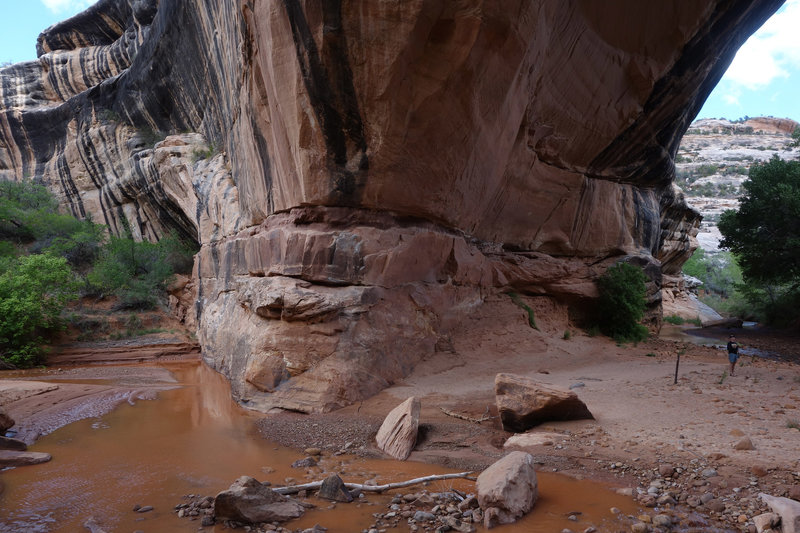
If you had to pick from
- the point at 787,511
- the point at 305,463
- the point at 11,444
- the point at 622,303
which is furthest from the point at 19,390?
the point at 622,303

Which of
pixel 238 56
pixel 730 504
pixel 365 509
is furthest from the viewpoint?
pixel 238 56

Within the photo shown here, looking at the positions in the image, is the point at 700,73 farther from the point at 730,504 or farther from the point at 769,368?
the point at 730,504

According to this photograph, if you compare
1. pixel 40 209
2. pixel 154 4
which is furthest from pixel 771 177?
pixel 40 209

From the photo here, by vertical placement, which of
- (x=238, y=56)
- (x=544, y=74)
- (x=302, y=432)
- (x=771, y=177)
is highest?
(x=238, y=56)

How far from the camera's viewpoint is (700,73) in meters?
11.4

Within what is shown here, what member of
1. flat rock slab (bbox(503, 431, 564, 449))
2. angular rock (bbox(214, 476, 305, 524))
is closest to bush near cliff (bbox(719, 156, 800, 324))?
flat rock slab (bbox(503, 431, 564, 449))

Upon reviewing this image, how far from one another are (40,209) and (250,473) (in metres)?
22.6

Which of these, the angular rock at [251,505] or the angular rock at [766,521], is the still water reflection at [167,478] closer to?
the angular rock at [251,505]

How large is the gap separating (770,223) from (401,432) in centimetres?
1846

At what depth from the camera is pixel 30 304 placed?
12891 mm

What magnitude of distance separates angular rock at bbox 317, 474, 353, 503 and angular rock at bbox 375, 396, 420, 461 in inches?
48.2

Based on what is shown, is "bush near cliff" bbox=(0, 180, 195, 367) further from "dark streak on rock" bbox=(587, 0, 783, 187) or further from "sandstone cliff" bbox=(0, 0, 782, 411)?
"dark streak on rock" bbox=(587, 0, 783, 187)

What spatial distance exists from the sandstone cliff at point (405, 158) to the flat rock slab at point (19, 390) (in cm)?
317

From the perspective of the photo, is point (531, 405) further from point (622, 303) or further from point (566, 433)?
point (622, 303)
